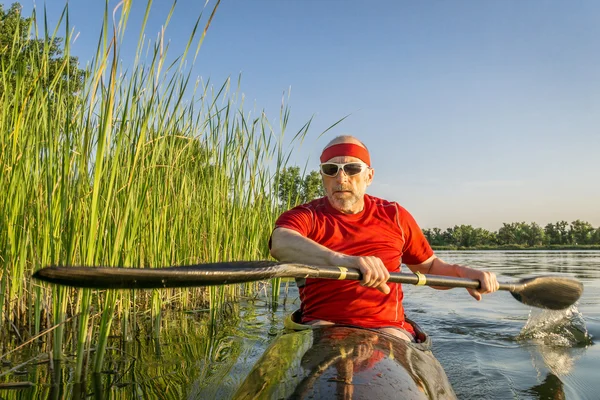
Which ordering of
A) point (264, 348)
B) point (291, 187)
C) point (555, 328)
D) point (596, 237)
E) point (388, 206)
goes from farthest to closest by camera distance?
point (596, 237)
point (291, 187)
point (555, 328)
point (264, 348)
point (388, 206)

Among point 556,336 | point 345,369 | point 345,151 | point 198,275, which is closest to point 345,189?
point 345,151

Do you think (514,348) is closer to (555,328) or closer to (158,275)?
(555,328)

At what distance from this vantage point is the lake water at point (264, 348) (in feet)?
9.45

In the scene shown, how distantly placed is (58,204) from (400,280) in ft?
6.45

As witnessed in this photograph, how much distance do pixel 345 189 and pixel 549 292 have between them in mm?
1979

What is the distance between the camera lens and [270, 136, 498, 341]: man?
293cm

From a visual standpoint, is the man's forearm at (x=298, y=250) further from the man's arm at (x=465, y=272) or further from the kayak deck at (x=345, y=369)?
the man's arm at (x=465, y=272)

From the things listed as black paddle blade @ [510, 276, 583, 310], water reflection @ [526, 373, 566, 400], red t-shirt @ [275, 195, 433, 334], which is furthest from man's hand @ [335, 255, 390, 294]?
black paddle blade @ [510, 276, 583, 310]

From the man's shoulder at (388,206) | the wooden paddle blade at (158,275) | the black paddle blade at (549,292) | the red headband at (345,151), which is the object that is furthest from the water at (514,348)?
the wooden paddle blade at (158,275)

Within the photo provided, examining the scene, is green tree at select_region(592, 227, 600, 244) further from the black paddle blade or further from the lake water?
the black paddle blade

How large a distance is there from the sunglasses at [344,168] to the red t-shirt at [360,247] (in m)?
0.25

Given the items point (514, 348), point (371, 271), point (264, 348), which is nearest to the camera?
point (371, 271)

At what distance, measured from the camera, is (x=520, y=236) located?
243 feet

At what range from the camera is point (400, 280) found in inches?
97.6
